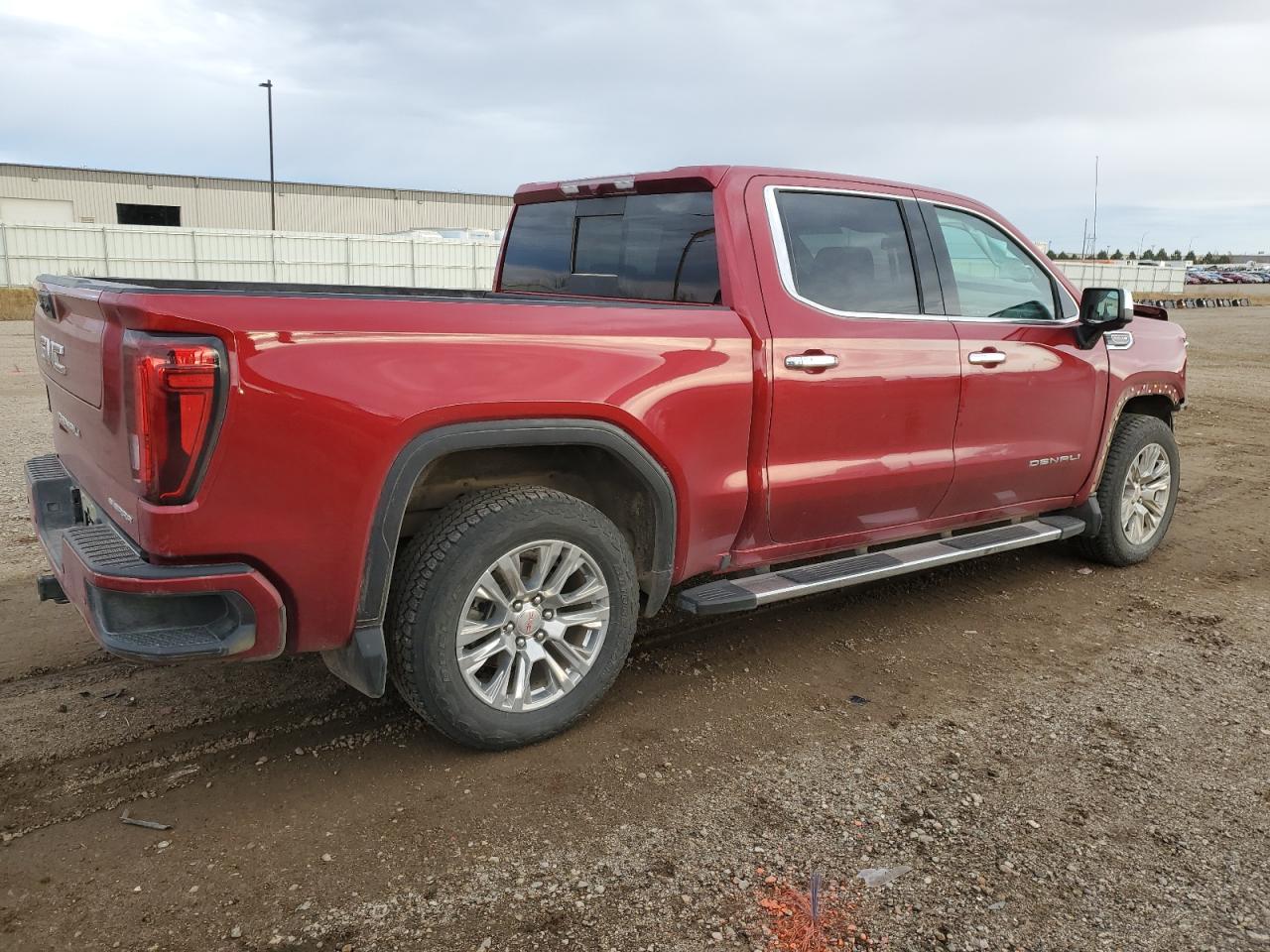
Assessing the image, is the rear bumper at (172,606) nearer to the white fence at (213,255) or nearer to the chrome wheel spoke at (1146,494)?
the chrome wheel spoke at (1146,494)

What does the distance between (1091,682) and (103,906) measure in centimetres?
355

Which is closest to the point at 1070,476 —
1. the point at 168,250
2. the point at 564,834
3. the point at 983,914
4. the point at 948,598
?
the point at 948,598

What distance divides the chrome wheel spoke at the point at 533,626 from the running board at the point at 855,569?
444mm

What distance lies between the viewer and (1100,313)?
4.96 meters

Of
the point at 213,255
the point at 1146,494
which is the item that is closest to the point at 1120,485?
the point at 1146,494

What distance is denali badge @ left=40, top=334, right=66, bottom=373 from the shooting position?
3.34m

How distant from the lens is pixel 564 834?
2.98 m

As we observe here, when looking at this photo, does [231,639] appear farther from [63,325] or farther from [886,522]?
[886,522]

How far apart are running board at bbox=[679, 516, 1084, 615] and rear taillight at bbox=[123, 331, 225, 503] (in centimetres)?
178

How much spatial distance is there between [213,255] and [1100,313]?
100ft

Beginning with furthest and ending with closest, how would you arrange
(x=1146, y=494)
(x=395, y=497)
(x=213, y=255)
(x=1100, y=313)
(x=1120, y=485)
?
(x=213, y=255) < (x=1146, y=494) < (x=1120, y=485) < (x=1100, y=313) < (x=395, y=497)

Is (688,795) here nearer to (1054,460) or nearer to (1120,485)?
(1054,460)

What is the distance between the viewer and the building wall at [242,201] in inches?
1809

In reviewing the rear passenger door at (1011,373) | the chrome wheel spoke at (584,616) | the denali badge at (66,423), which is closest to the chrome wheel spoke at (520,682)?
the chrome wheel spoke at (584,616)
